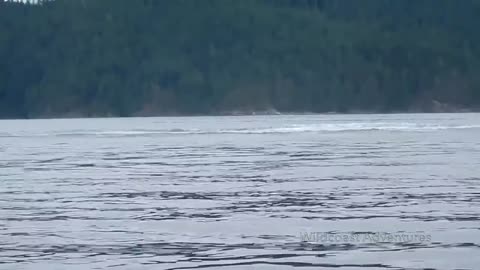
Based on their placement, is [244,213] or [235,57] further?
[235,57]

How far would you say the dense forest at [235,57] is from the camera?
158 m

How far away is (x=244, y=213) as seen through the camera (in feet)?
77.2

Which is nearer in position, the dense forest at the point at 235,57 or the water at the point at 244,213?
the water at the point at 244,213

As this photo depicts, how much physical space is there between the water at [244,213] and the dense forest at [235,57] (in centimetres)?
11485

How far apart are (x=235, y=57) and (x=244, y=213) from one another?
147 m

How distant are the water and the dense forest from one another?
11485cm

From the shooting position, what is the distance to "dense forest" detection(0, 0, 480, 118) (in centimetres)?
15850

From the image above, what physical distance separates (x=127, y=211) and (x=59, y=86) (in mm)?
140906

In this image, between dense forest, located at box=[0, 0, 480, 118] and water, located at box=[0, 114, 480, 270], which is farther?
dense forest, located at box=[0, 0, 480, 118]

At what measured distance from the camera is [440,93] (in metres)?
161

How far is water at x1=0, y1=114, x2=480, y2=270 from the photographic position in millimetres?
17688

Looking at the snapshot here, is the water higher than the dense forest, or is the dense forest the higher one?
the dense forest

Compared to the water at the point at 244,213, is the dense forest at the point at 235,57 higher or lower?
higher

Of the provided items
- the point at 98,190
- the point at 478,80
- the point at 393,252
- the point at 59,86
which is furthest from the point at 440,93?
the point at 393,252
